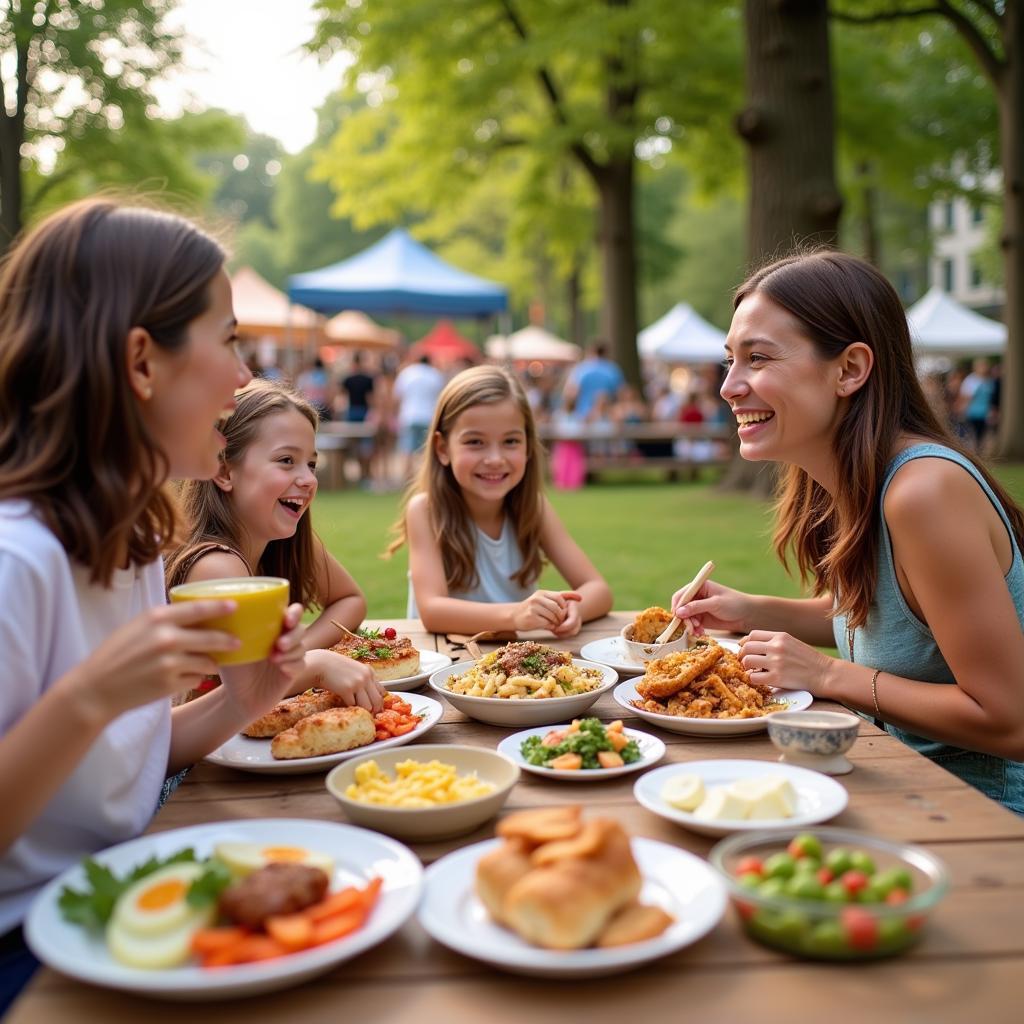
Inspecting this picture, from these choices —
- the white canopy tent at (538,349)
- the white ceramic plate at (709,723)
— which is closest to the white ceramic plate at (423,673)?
the white ceramic plate at (709,723)

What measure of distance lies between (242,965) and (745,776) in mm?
1074

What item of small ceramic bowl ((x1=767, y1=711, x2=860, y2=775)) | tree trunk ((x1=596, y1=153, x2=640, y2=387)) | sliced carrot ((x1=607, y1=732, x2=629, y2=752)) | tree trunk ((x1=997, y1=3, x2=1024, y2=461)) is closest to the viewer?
small ceramic bowl ((x1=767, y1=711, x2=860, y2=775))

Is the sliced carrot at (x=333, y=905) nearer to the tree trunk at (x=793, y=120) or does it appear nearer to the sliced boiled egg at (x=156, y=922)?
the sliced boiled egg at (x=156, y=922)

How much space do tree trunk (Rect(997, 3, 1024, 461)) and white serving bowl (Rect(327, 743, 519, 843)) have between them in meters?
15.2

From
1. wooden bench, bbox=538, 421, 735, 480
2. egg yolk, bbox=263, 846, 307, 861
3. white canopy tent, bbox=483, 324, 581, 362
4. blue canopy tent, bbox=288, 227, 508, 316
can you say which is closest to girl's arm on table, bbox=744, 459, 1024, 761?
A: egg yolk, bbox=263, 846, 307, 861

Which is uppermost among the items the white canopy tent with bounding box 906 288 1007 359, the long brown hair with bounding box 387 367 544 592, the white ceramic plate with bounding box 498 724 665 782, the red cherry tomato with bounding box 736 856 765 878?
the white canopy tent with bounding box 906 288 1007 359

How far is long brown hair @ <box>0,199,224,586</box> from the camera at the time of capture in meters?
1.66

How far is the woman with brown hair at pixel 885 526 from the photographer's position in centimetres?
227

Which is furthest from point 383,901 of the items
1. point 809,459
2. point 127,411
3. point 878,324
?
point 878,324

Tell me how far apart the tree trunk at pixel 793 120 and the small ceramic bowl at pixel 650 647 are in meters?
8.36

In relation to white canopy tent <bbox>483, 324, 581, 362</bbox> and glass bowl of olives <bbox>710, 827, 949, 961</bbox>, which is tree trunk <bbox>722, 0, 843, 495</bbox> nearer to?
glass bowl of olives <bbox>710, 827, 949, 961</bbox>

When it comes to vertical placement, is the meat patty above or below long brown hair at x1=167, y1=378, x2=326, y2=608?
below

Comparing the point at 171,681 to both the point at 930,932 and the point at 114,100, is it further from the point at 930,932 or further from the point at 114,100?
the point at 114,100

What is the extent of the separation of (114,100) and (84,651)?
760 inches
